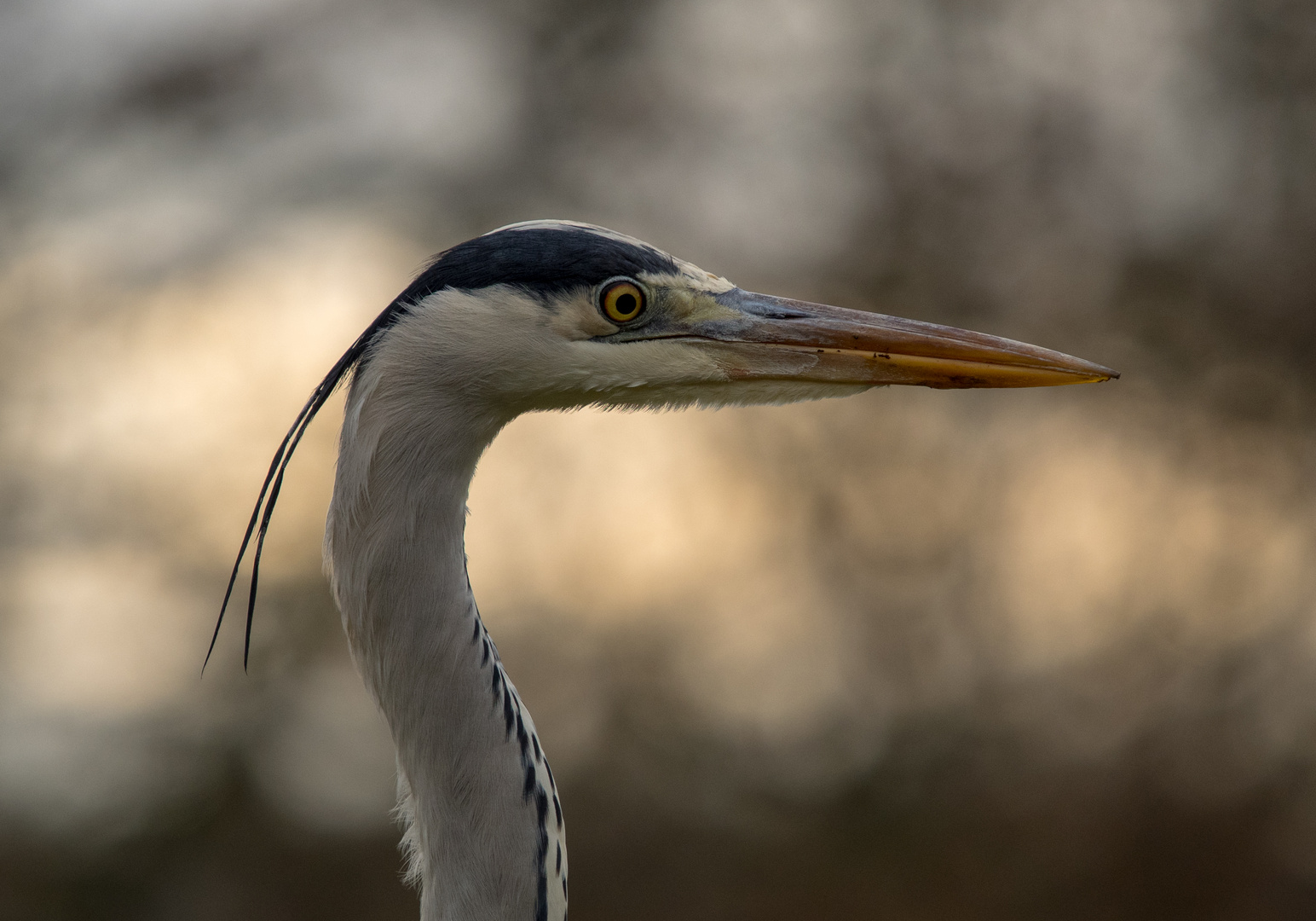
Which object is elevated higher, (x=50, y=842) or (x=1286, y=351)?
(x=1286, y=351)

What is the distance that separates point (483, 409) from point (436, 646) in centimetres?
30

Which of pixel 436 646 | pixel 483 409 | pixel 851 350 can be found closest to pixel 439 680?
pixel 436 646

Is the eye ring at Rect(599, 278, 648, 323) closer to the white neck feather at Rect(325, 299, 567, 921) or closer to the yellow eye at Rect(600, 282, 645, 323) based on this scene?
the yellow eye at Rect(600, 282, 645, 323)

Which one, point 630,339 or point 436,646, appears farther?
point 630,339

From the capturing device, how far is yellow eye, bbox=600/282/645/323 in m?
1.28

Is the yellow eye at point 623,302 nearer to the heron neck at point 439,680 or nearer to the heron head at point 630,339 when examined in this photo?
the heron head at point 630,339

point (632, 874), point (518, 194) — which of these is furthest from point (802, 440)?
point (632, 874)

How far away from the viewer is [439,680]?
1179 mm

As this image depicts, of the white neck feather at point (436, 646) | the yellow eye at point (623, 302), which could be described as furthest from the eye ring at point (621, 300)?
the white neck feather at point (436, 646)

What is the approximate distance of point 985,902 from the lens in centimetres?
427

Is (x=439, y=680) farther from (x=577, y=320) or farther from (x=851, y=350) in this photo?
(x=851, y=350)

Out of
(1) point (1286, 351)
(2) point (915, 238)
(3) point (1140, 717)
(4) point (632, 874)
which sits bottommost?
(4) point (632, 874)

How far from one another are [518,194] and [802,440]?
1.73 m

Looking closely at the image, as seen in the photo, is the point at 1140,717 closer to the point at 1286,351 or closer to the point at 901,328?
the point at 1286,351
